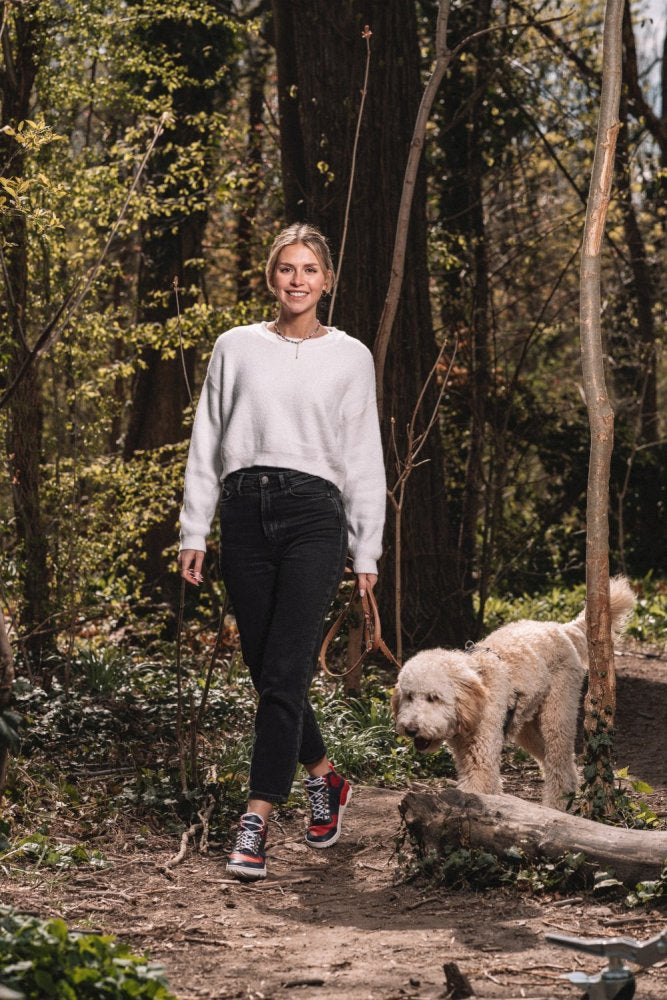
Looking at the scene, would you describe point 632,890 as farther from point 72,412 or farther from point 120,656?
point 120,656

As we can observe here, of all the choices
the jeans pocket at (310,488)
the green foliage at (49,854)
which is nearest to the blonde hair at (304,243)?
the jeans pocket at (310,488)

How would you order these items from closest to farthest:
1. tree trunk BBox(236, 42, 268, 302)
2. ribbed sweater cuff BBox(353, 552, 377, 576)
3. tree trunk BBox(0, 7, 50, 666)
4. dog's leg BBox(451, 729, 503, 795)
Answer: ribbed sweater cuff BBox(353, 552, 377, 576) → dog's leg BBox(451, 729, 503, 795) → tree trunk BBox(0, 7, 50, 666) → tree trunk BBox(236, 42, 268, 302)

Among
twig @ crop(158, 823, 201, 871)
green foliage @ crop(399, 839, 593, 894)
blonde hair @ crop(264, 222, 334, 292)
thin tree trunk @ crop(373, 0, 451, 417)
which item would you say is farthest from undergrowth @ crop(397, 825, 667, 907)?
thin tree trunk @ crop(373, 0, 451, 417)

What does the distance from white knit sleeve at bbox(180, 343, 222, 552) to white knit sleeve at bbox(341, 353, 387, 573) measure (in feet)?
1.60

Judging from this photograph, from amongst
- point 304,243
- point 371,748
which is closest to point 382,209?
point 371,748

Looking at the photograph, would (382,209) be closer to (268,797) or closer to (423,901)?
(268,797)

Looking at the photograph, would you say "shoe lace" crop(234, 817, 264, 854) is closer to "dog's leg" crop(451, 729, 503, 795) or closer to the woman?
the woman

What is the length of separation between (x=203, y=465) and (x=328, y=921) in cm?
170

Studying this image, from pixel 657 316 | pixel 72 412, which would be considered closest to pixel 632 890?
pixel 72 412

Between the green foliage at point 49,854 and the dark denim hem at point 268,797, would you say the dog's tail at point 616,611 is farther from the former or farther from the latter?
the green foliage at point 49,854

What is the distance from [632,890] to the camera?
163 inches

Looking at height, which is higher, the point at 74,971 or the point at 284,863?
the point at 74,971

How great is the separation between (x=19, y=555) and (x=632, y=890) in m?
4.89

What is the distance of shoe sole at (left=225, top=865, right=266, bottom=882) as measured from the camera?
457cm
